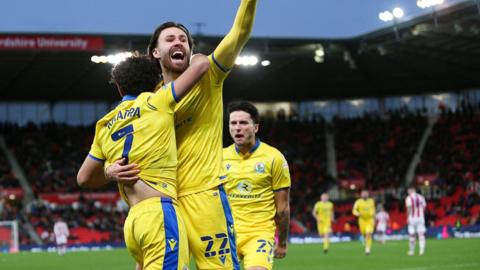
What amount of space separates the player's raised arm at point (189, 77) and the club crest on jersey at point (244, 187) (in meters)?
3.48

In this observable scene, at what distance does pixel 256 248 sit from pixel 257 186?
0.76 meters

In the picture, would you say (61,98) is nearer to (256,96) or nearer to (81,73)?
(81,73)

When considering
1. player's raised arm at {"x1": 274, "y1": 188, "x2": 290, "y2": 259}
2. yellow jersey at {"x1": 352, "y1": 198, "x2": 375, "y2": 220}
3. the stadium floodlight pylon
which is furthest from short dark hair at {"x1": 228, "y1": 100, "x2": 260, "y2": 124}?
the stadium floodlight pylon

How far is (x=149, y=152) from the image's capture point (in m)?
5.22

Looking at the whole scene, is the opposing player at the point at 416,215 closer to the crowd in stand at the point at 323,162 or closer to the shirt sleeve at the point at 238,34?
the crowd in stand at the point at 323,162

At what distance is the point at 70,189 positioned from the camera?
147 ft

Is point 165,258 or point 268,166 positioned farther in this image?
point 268,166

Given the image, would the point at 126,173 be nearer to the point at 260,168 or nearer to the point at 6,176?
the point at 260,168

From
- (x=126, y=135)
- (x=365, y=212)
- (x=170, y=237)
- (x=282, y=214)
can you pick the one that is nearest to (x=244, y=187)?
(x=282, y=214)

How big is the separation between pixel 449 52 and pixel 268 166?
34899mm

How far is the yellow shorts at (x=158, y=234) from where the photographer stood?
16.5ft

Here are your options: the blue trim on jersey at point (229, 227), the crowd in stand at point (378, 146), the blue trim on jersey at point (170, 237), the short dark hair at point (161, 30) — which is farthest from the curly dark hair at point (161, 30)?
the crowd in stand at point (378, 146)

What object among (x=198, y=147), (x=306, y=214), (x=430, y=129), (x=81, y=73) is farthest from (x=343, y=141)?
(x=198, y=147)

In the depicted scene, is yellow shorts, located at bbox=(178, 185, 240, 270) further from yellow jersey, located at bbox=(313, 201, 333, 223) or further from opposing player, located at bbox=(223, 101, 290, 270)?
yellow jersey, located at bbox=(313, 201, 333, 223)
